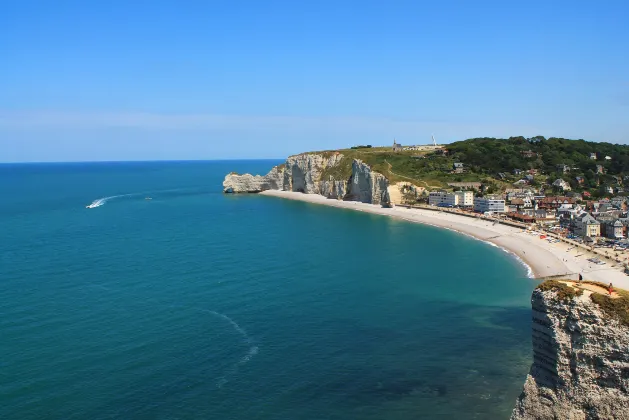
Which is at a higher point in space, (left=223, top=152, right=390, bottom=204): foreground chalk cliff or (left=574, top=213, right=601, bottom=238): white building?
(left=223, top=152, right=390, bottom=204): foreground chalk cliff

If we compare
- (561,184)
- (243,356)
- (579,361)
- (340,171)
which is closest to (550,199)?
(561,184)

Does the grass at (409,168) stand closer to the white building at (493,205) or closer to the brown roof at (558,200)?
the white building at (493,205)

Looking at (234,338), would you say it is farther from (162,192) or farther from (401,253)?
(162,192)

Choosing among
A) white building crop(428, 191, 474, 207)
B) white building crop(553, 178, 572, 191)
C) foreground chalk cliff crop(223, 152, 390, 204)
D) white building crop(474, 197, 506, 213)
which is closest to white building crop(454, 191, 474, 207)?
white building crop(428, 191, 474, 207)

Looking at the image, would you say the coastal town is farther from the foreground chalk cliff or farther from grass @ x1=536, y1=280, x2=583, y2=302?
grass @ x1=536, y1=280, x2=583, y2=302

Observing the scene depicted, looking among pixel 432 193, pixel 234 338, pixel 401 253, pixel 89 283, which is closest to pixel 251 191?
pixel 432 193

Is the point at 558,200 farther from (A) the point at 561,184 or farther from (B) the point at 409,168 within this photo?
(B) the point at 409,168

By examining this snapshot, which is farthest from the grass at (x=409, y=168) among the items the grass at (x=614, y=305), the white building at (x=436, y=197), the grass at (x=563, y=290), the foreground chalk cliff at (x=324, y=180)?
the grass at (x=614, y=305)
